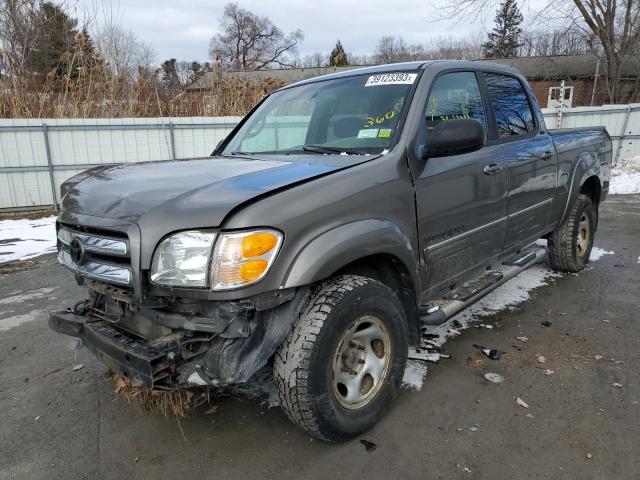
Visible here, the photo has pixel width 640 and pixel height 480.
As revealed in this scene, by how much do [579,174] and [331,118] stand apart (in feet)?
9.61

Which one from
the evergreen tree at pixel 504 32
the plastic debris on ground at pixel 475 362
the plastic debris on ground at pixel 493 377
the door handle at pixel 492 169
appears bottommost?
the plastic debris on ground at pixel 475 362

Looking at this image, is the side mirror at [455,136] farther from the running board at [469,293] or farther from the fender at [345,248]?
the running board at [469,293]

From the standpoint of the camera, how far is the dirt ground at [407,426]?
2.26 meters

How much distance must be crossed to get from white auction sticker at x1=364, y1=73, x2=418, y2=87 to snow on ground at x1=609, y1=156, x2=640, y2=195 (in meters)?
10.4

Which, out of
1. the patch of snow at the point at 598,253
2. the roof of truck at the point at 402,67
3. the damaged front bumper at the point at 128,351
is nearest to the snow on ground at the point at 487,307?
the patch of snow at the point at 598,253

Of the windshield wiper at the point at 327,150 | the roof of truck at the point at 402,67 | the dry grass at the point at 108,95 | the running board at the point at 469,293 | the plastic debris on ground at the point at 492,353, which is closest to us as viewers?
the windshield wiper at the point at 327,150

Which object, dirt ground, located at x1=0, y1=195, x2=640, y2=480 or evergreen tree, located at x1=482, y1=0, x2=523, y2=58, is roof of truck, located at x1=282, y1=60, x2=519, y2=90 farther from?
evergreen tree, located at x1=482, y1=0, x2=523, y2=58

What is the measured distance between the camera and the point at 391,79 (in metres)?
3.00

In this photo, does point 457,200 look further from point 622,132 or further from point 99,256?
point 622,132

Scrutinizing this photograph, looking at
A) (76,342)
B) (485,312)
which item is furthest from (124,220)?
(485,312)

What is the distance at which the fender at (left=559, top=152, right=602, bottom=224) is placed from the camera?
4.57 meters

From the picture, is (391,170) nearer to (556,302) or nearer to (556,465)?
(556,465)

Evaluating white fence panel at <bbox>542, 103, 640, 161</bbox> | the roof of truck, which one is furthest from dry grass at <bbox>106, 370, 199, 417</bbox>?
white fence panel at <bbox>542, 103, 640, 161</bbox>

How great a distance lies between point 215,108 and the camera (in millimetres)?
12672
